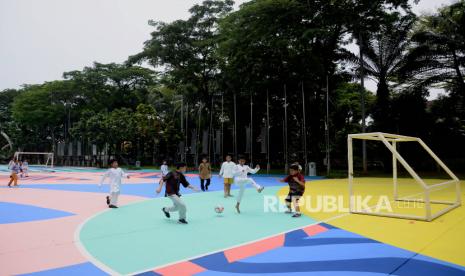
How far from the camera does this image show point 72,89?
5197cm

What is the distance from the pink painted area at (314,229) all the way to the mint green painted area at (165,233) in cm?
32

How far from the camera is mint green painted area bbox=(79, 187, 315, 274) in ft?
18.9

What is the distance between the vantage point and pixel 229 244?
6.50m

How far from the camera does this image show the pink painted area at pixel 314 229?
735 centimetres

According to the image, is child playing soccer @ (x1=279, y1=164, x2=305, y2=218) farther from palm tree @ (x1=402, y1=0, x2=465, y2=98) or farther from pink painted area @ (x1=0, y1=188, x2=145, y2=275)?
palm tree @ (x1=402, y1=0, x2=465, y2=98)

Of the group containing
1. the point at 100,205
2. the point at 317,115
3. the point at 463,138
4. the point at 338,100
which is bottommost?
the point at 100,205

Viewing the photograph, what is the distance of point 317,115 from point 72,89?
39576 mm

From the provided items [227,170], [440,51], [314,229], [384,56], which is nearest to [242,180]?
[314,229]

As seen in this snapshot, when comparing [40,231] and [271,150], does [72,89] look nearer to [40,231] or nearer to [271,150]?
[271,150]

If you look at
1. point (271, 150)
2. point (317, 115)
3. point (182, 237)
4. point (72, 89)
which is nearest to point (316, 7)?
point (317, 115)

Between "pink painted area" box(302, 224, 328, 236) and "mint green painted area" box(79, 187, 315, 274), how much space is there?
319 millimetres

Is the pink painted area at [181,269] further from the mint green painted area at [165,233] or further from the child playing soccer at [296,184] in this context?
the child playing soccer at [296,184]

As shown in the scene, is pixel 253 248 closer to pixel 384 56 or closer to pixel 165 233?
pixel 165 233

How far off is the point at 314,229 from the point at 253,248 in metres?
2.11
